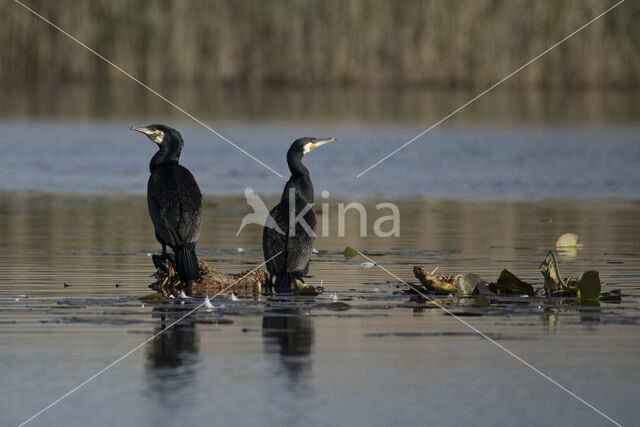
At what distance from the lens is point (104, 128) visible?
30.4m

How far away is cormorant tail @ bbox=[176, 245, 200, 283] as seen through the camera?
33.0ft

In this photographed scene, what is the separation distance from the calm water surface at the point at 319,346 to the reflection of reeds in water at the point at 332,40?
23.4 metres

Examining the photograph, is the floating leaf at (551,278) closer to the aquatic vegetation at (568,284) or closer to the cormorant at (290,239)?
the aquatic vegetation at (568,284)

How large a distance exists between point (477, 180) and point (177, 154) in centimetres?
1090

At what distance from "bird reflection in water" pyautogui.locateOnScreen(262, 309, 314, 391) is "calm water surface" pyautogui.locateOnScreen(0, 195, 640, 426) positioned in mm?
13

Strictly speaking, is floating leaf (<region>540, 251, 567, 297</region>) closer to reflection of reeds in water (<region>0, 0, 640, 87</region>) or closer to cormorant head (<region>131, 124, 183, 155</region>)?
cormorant head (<region>131, 124, 183, 155</region>)

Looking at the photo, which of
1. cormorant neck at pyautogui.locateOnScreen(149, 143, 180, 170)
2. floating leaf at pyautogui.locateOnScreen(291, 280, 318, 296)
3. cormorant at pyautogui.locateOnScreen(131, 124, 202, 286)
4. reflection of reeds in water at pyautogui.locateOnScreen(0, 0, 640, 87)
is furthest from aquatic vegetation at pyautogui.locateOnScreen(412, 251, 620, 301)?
reflection of reeds in water at pyautogui.locateOnScreen(0, 0, 640, 87)

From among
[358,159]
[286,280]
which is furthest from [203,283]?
[358,159]

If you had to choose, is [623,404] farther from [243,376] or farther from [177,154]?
[177,154]

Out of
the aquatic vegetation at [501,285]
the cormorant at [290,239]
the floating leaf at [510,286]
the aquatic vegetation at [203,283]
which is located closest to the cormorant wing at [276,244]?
the cormorant at [290,239]

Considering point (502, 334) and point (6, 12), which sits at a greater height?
point (6, 12)

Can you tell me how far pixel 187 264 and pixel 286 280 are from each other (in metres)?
0.70

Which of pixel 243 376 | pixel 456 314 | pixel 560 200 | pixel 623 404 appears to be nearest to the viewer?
pixel 623 404

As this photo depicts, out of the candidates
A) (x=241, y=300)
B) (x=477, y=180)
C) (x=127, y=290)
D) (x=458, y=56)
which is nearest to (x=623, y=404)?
(x=241, y=300)
